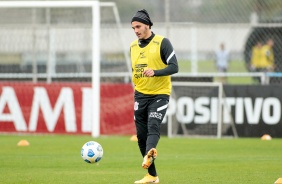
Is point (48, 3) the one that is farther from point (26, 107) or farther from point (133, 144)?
point (133, 144)

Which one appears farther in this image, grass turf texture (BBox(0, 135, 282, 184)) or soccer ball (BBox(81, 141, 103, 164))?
soccer ball (BBox(81, 141, 103, 164))

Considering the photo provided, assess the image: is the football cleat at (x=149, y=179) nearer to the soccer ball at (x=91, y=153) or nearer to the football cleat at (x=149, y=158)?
the football cleat at (x=149, y=158)

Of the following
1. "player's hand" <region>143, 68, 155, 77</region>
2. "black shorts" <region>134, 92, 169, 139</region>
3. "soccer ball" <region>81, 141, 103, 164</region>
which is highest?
"player's hand" <region>143, 68, 155, 77</region>

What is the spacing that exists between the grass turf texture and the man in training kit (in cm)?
81

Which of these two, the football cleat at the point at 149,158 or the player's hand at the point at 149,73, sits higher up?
the player's hand at the point at 149,73

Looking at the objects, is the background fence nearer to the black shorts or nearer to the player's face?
the black shorts

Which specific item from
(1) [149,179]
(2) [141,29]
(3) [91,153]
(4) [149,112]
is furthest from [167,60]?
(3) [91,153]

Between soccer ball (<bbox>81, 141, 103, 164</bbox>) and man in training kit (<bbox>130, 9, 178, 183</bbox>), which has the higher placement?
man in training kit (<bbox>130, 9, 178, 183</bbox>)

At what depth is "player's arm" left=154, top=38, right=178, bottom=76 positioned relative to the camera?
10.3 meters

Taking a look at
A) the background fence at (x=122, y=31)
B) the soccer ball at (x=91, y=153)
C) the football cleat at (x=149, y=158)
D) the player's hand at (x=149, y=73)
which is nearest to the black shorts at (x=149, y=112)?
the football cleat at (x=149, y=158)

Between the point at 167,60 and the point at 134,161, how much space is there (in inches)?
144

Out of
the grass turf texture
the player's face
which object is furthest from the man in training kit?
the grass turf texture

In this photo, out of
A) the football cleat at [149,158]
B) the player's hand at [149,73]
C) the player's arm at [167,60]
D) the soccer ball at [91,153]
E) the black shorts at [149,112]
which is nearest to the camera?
the football cleat at [149,158]

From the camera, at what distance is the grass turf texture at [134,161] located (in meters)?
11.1
